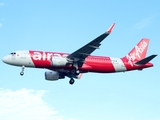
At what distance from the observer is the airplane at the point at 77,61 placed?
5625cm

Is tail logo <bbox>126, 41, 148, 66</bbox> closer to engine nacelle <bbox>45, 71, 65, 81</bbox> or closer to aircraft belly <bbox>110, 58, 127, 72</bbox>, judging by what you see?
aircraft belly <bbox>110, 58, 127, 72</bbox>

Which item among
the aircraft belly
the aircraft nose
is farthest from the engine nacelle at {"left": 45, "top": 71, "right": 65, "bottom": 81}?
the aircraft belly

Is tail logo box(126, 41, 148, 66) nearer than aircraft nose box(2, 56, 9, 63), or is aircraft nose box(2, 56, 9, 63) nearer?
aircraft nose box(2, 56, 9, 63)

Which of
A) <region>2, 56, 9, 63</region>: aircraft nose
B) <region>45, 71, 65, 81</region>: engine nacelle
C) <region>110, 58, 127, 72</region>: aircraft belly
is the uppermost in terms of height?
<region>2, 56, 9, 63</region>: aircraft nose

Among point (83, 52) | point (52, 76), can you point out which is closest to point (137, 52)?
point (83, 52)

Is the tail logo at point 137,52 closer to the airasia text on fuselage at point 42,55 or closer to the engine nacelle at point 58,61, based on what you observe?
the engine nacelle at point 58,61

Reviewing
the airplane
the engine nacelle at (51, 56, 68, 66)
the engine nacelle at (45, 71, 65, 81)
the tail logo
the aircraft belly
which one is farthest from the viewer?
the tail logo

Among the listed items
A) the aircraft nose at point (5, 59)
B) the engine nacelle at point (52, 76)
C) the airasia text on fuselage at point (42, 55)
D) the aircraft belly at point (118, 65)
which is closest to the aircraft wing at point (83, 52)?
the airasia text on fuselage at point (42, 55)

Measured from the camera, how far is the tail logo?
6289cm

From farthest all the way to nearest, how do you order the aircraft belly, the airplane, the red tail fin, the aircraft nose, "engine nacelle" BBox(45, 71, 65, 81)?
the red tail fin → "engine nacelle" BBox(45, 71, 65, 81) → the aircraft belly → the aircraft nose → the airplane

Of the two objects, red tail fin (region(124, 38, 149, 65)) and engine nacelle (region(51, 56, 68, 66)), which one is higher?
red tail fin (region(124, 38, 149, 65))

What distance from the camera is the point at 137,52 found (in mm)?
64938

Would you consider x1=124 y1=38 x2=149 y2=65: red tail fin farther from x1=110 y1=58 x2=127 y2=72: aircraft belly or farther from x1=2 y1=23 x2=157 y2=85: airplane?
x1=110 y1=58 x2=127 y2=72: aircraft belly

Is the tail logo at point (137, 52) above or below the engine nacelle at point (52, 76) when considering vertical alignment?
above
